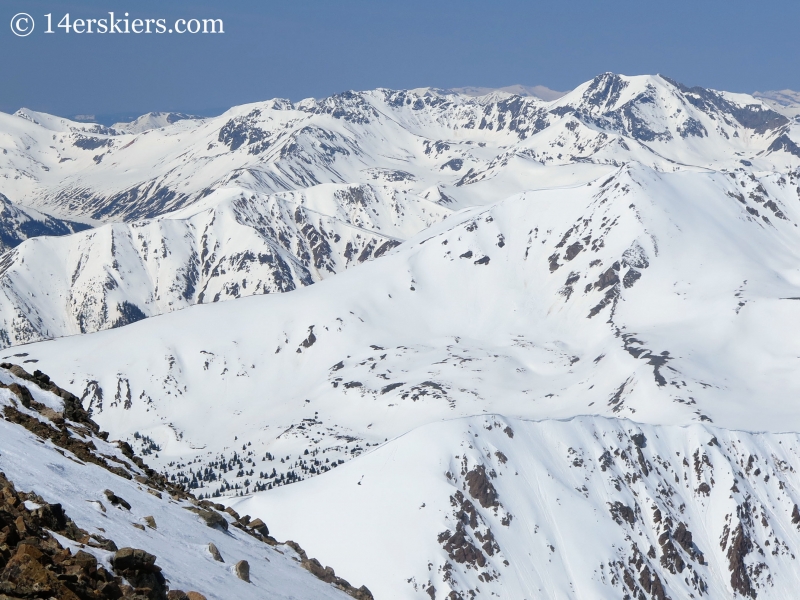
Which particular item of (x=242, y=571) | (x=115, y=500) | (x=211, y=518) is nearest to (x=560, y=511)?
(x=211, y=518)

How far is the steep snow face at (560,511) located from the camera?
493ft

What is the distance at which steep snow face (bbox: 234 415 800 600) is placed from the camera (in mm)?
150375

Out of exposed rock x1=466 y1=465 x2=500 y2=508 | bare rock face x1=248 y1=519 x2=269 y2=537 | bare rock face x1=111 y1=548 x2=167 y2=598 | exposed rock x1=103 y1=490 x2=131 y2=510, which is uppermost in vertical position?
A: exposed rock x1=466 y1=465 x2=500 y2=508

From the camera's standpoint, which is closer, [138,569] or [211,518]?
[138,569]

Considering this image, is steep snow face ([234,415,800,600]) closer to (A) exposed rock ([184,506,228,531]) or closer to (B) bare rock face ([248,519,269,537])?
(B) bare rock face ([248,519,269,537])

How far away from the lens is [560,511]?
165125 millimetres

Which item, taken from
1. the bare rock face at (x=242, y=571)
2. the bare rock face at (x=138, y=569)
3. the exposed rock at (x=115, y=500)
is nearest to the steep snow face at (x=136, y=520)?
the exposed rock at (x=115, y=500)

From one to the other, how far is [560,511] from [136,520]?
137244mm

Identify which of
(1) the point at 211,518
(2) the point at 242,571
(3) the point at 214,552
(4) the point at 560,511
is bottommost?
(2) the point at 242,571

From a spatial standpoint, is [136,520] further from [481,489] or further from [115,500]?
[481,489]

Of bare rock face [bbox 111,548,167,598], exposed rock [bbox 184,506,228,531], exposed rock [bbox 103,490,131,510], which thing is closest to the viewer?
bare rock face [bbox 111,548,167,598]

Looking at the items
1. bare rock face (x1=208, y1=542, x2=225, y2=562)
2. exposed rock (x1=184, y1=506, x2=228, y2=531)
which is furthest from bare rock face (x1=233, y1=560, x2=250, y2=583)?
exposed rock (x1=184, y1=506, x2=228, y2=531)

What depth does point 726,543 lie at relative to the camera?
177500 millimetres

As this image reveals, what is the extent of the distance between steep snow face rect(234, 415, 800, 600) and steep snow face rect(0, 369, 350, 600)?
322 feet
